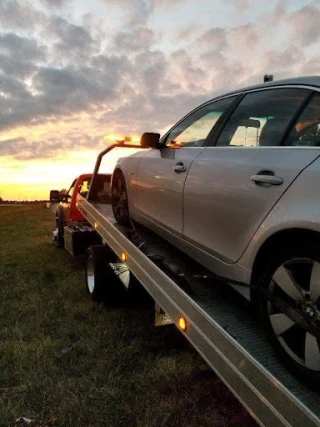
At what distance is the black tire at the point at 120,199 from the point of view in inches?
190

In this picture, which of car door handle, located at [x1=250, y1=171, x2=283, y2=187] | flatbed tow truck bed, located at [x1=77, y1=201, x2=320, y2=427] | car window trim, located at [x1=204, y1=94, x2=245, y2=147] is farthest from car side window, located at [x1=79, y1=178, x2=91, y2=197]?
car door handle, located at [x1=250, y1=171, x2=283, y2=187]

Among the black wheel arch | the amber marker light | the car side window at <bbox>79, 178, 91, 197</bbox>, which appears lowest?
the amber marker light

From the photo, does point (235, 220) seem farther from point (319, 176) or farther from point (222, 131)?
point (222, 131)

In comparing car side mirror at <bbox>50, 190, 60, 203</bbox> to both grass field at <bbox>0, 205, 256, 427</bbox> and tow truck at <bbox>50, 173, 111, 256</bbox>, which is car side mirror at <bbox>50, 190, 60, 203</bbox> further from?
grass field at <bbox>0, 205, 256, 427</bbox>

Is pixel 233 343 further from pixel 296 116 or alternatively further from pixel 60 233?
pixel 60 233

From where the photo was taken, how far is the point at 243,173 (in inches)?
94.3

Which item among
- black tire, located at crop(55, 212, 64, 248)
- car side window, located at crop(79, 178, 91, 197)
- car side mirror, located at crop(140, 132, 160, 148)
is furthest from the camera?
black tire, located at crop(55, 212, 64, 248)

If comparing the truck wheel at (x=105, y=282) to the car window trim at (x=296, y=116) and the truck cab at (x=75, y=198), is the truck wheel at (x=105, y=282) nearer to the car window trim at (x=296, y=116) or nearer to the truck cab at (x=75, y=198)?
the truck cab at (x=75, y=198)

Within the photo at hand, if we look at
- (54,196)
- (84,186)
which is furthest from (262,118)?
(54,196)

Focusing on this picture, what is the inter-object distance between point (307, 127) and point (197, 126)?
139cm

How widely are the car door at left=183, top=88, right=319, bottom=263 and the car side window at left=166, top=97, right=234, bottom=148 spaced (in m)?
0.24

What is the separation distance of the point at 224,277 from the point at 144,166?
5.96ft

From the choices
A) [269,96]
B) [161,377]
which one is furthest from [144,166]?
[161,377]

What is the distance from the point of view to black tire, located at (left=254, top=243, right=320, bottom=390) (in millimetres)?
1893
